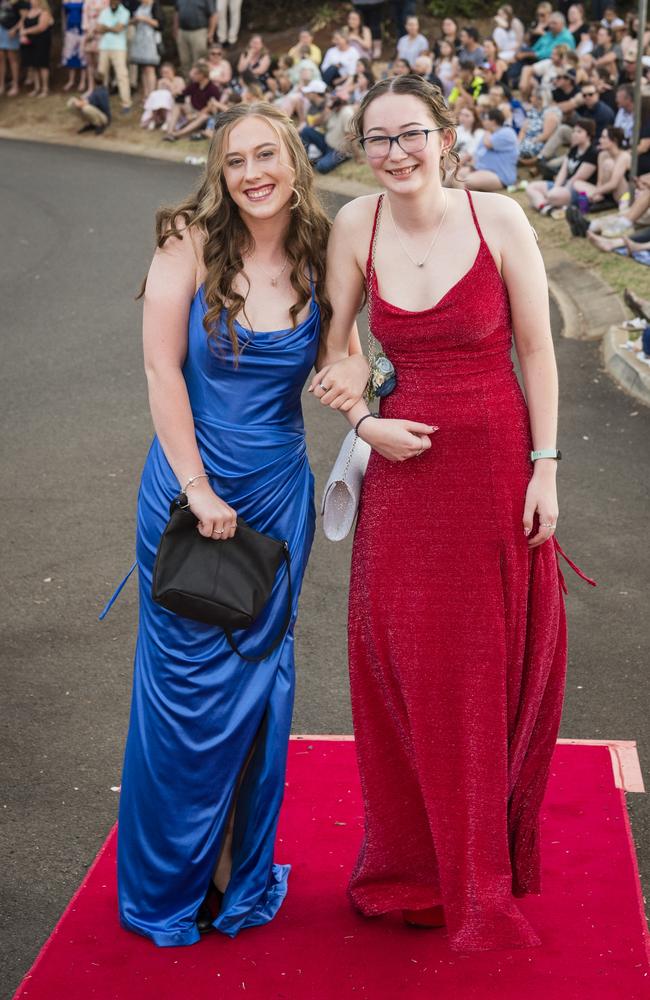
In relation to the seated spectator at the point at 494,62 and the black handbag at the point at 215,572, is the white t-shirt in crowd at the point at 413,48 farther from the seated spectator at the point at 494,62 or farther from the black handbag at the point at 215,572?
the black handbag at the point at 215,572

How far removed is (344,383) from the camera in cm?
357

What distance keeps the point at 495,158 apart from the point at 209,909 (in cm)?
1441

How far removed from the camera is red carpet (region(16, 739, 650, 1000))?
359 centimetres

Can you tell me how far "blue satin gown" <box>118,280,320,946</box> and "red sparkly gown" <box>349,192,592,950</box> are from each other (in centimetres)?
25

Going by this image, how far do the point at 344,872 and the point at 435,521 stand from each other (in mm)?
1373

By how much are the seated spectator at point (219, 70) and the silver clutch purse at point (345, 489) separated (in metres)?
21.8

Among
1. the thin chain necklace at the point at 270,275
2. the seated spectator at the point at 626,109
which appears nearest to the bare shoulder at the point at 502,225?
the thin chain necklace at the point at 270,275

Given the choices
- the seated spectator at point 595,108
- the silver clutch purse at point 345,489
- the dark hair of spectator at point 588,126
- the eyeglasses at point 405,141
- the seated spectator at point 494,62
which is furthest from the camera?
the seated spectator at point 494,62

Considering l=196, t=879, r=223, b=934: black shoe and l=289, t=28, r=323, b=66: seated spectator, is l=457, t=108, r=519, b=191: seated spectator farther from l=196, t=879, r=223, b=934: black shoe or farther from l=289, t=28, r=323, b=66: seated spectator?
l=196, t=879, r=223, b=934: black shoe

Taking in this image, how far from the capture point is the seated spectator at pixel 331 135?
19.5 m

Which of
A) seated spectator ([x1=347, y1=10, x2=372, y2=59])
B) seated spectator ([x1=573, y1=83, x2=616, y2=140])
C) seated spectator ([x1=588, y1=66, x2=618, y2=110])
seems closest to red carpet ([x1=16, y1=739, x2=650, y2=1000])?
seated spectator ([x1=573, y1=83, x2=616, y2=140])

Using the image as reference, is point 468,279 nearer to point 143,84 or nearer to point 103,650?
point 103,650

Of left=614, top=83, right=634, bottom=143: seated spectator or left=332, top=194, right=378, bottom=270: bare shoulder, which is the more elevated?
left=332, top=194, right=378, bottom=270: bare shoulder

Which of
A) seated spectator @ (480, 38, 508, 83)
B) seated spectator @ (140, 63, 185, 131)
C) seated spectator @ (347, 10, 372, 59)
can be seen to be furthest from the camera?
seated spectator @ (347, 10, 372, 59)
